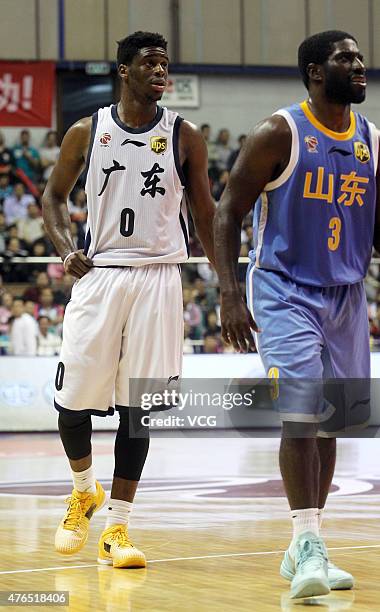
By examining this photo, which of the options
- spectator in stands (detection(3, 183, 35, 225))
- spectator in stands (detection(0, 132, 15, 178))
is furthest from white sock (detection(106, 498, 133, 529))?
spectator in stands (detection(0, 132, 15, 178))

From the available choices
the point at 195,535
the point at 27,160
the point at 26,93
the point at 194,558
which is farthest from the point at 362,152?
the point at 26,93

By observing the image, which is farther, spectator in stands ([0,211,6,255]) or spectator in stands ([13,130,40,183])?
spectator in stands ([13,130,40,183])

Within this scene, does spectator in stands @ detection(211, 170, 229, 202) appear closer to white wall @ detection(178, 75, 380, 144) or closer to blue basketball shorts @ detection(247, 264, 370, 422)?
white wall @ detection(178, 75, 380, 144)

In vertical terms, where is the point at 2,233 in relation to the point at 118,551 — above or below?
above

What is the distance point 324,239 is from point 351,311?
12.4 inches

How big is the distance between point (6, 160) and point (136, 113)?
558 inches

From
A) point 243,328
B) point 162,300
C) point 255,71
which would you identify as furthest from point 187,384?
point 255,71

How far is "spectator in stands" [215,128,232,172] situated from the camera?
797 inches

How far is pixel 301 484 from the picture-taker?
174 inches

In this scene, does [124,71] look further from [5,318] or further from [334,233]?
[5,318]

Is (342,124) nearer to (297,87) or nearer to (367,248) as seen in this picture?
(367,248)

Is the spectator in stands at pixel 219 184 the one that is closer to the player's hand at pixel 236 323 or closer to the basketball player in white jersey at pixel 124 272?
the basketball player in white jersey at pixel 124 272

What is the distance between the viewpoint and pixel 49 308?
14008mm

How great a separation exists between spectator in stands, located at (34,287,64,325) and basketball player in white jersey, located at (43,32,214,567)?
844cm
